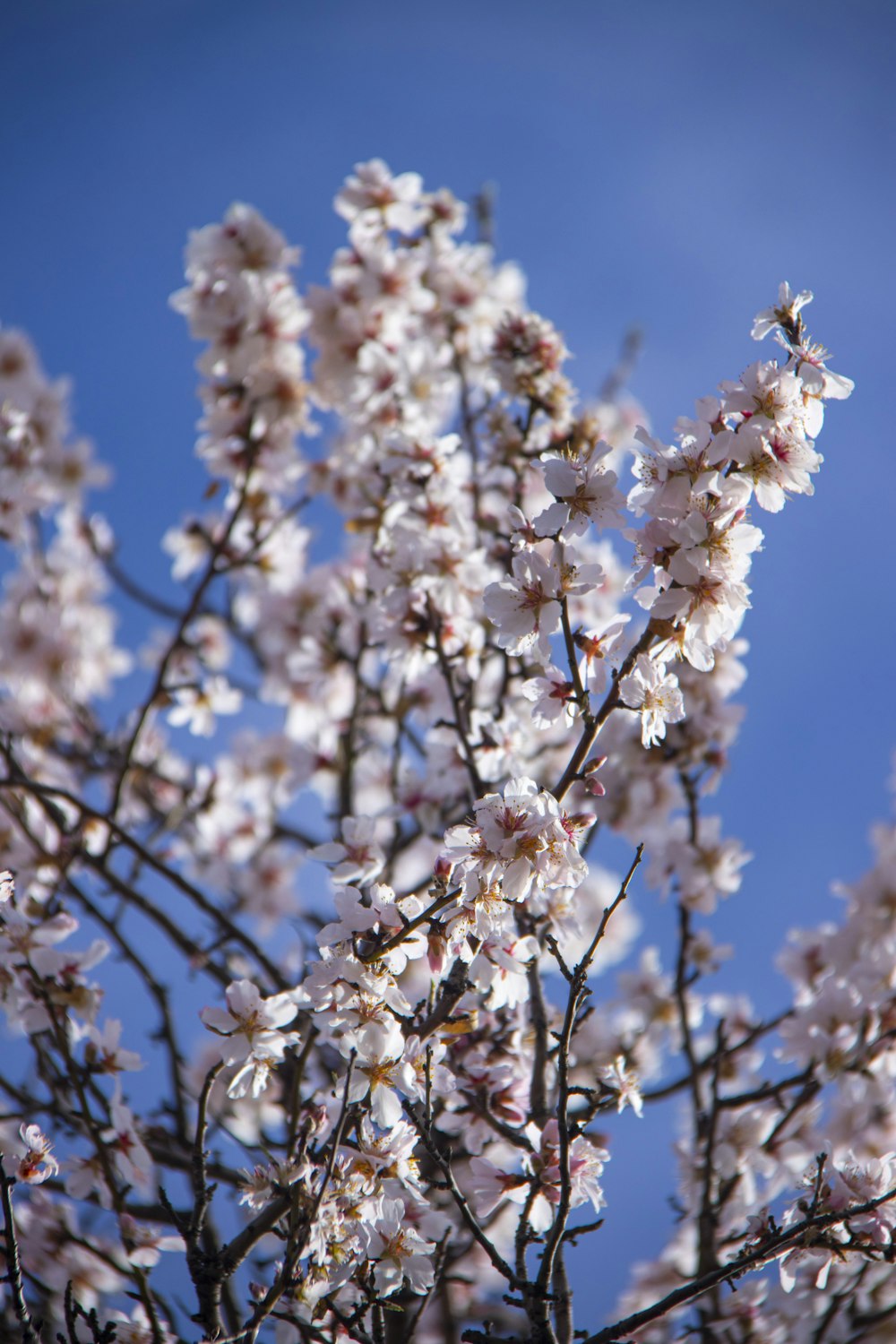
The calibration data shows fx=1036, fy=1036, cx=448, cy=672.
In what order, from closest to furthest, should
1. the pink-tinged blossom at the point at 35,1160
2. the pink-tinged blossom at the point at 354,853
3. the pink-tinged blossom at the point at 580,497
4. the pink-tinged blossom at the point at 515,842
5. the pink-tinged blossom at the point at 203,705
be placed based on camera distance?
1. the pink-tinged blossom at the point at 515,842
2. the pink-tinged blossom at the point at 580,497
3. the pink-tinged blossom at the point at 35,1160
4. the pink-tinged blossom at the point at 354,853
5. the pink-tinged blossom at the point at 203,705

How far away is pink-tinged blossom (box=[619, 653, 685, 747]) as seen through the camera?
202cm

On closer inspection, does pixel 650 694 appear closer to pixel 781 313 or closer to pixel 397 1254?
pixel 781 313

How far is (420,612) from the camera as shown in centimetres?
296

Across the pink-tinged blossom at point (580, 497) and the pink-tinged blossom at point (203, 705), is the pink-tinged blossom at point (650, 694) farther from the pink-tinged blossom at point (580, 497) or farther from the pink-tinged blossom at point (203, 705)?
the pink-tinged blossom at point (203, 705)

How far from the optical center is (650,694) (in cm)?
204

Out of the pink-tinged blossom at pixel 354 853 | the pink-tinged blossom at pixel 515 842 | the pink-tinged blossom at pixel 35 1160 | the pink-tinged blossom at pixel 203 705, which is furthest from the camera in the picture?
the pink-tinged blossom at pixel 203 705

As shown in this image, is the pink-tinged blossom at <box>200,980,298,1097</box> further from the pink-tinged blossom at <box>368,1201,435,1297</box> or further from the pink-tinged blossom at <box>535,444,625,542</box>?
the pink-tinged blossom at <box>535,444,625,542</box>

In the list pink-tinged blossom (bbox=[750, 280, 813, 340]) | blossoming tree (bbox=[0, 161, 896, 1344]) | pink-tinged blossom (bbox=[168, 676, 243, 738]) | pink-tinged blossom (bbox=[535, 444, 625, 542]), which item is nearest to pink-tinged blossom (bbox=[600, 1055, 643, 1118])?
blossoming tree (bbox=[0, 161, 896, 1344])

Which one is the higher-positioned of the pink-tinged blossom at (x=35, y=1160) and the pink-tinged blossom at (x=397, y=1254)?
the pink-tinged blossom at (x=35, y=1160)

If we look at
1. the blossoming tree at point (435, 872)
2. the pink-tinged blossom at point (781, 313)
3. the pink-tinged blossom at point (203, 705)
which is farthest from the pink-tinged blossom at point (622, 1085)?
the pink-tinged blossom at point (203, 705)

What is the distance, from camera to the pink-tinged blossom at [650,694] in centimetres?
202

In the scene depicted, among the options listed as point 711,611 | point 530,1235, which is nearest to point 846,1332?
point 530,1235

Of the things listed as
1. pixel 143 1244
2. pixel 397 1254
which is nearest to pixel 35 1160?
pixel 143 1244

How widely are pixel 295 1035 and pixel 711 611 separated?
1.21 m
